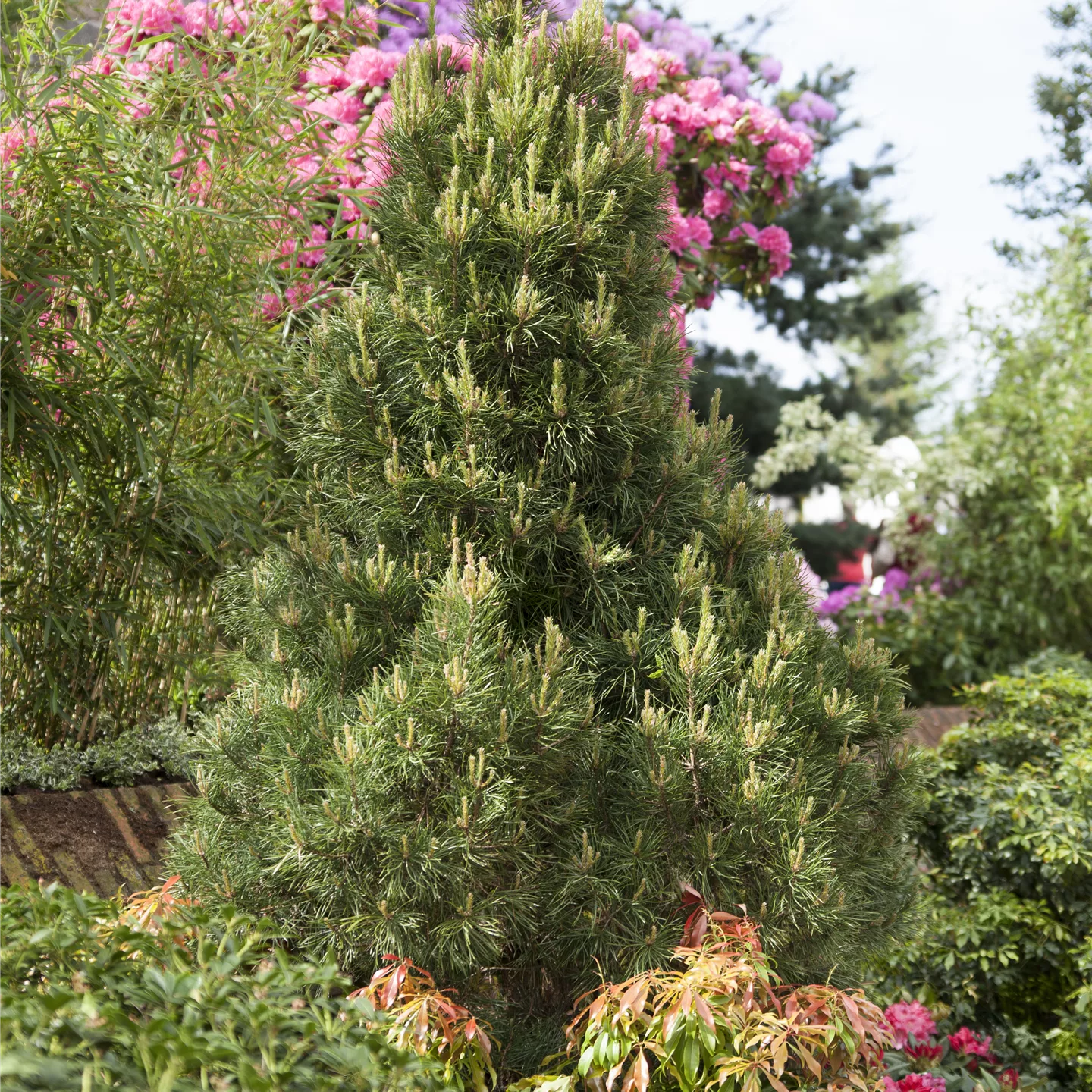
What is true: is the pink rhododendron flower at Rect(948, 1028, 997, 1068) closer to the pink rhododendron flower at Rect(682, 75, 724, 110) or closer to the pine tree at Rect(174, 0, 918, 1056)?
the pine tree at Rect(174, 0, 918, 1056)

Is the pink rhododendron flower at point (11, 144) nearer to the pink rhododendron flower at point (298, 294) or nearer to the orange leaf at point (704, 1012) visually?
the pink rhododendron flower at point (298, 294)

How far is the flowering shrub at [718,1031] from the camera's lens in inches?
77.7

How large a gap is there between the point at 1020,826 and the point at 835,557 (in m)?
13.5

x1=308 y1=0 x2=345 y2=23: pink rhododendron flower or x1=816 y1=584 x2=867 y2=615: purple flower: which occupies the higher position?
x1=308 y1=0 x2=345 y2=23: pink rhododendron flower

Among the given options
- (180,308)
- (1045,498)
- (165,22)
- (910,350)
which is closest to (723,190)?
(165,22)

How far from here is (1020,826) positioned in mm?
3865

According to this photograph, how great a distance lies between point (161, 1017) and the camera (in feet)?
4.46

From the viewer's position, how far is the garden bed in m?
2.96

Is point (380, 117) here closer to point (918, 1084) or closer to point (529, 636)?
point (529, 636)

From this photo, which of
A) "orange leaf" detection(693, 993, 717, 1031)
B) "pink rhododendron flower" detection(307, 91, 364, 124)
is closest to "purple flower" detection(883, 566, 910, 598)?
"pink rhododendron flower" detection(307, 91, 364, 124)

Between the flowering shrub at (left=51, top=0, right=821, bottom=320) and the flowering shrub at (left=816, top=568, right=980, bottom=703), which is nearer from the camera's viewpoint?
the flowering shrub at (left=51, top=0, right=821, bottom=320)

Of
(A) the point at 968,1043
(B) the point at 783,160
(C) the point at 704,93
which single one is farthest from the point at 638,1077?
(B) the point at 783,160

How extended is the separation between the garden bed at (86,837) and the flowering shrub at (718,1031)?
1417mm

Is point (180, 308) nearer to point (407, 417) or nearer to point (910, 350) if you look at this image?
point (407, 417)
